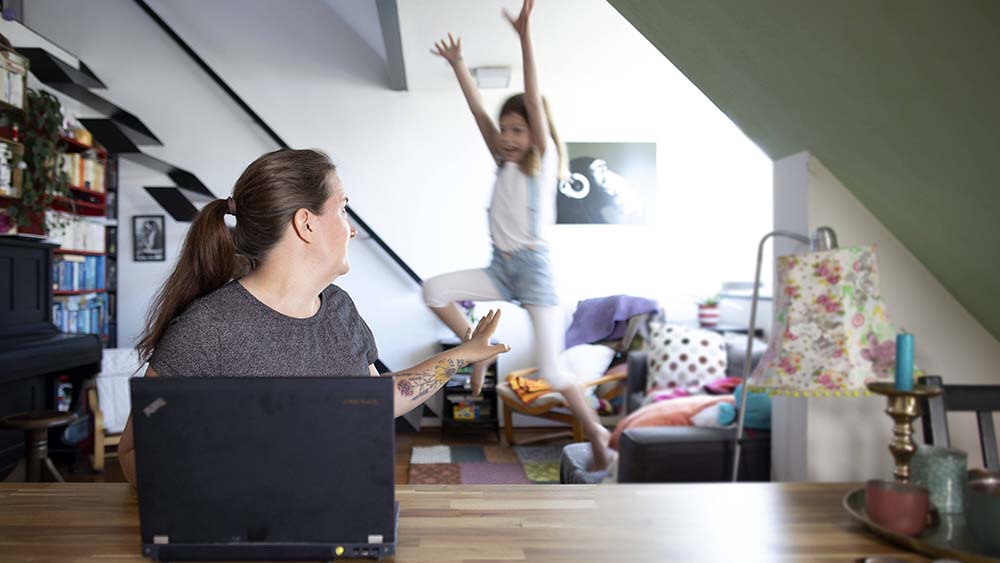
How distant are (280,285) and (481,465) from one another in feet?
5.67

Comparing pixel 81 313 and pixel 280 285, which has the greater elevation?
pixel 280 285

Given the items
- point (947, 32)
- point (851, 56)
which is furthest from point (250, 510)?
point (851, 56)

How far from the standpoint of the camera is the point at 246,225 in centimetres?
120

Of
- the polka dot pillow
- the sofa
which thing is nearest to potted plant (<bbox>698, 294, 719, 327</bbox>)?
the polka dot pillow

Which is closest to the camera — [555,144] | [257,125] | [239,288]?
[239,288]

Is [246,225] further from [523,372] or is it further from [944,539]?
→ [523,372]

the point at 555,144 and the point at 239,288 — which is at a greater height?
the point at 555,144

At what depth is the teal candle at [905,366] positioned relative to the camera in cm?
91

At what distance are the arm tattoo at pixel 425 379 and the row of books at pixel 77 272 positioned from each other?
3.22 meters

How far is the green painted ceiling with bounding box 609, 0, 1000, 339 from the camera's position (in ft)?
4.16

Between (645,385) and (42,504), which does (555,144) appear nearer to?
(42,504)

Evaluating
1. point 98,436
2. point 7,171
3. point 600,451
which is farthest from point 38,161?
point 600,451

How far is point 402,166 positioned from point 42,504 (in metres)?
1.77

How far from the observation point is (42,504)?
931 millimetres
